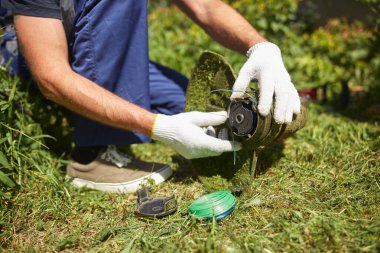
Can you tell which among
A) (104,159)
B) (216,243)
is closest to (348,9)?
(104,159)

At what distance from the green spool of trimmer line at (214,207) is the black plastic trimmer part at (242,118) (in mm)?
333

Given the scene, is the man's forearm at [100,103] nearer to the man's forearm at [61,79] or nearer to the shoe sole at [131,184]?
the man's forearm at [61,79]

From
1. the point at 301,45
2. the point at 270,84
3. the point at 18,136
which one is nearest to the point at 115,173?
the point at 18,136

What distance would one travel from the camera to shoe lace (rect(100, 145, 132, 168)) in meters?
2.37

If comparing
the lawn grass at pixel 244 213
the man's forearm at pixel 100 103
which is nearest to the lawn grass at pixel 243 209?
the lawn grass at pixel 244 213

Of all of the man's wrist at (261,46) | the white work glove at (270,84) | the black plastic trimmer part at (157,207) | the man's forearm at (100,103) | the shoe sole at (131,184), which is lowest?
the shoe sole at (131,184)

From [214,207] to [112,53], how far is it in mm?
1151

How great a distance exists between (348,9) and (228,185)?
133 inches

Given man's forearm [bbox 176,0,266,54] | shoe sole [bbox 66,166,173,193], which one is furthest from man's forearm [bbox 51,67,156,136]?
man's forearm [bbox 176,0,266,54]

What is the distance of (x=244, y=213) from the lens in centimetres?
179

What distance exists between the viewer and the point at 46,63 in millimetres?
1958

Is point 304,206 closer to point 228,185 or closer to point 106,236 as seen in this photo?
point 228,185

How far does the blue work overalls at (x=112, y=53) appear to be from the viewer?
2152 mm

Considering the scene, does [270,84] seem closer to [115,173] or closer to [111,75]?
[111,75]
